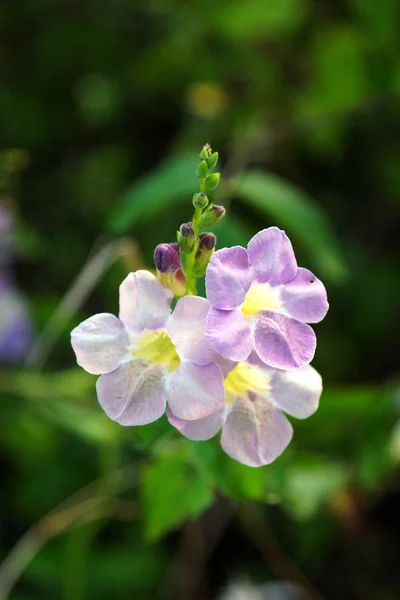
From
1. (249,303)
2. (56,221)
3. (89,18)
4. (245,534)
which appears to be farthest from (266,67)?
(249,303)

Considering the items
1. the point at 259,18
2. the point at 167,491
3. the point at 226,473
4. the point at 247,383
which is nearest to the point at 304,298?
the point at 247,383

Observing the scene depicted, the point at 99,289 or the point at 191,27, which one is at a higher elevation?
the point at 191,27

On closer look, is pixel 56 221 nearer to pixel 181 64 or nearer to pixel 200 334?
pixel 181 64

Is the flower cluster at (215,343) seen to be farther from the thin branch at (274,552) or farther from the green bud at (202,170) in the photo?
the thin branch at (274,552)

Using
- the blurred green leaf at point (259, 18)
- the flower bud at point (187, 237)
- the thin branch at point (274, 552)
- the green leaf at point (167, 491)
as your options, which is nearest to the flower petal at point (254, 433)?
the flower bud at point (187, 237)

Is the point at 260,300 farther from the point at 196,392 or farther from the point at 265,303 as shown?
the point at 196,392

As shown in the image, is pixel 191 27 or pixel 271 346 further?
pixel 191 27

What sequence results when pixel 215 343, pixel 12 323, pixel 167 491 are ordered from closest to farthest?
pixel 215 343
pixel 167 491
pixel 12 323
